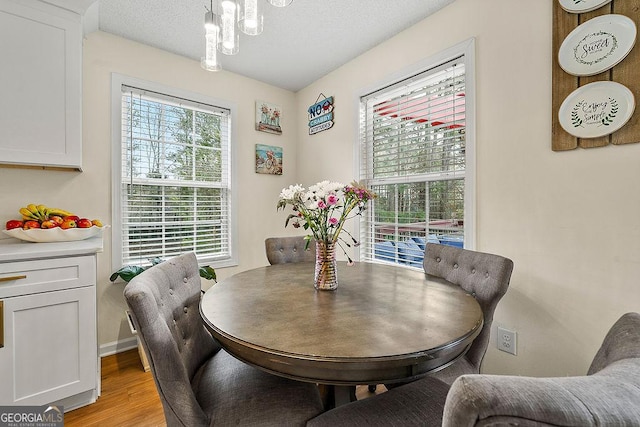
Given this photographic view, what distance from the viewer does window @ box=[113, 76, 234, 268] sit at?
248 cm

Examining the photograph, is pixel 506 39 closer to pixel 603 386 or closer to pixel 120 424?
pixel 603 386

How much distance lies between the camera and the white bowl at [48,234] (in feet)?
5.96

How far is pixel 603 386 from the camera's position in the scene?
1.36 ft

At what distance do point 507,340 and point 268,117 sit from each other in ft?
9.71

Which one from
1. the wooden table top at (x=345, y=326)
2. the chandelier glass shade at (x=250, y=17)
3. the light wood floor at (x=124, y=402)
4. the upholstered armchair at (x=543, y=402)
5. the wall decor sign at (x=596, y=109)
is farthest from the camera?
the light wood floor at (x=124, y=402)

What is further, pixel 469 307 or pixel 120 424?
pixel 120 424

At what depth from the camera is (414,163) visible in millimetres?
2328

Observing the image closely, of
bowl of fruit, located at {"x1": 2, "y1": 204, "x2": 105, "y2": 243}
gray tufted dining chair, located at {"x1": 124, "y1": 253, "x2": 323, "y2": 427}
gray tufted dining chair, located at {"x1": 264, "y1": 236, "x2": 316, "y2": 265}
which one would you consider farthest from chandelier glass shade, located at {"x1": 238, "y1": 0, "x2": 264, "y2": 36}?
bowl of fruit, located at {"x1": 2, "y1": 204, "x2": 105, "y2": 243}

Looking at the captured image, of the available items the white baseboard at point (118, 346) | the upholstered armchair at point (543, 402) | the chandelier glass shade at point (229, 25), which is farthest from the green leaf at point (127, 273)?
the upholstered armchair at point (543, 402)

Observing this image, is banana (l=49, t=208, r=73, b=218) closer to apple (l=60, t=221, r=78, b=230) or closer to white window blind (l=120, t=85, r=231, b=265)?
apple (l=60, t=221, r=78, b=230)

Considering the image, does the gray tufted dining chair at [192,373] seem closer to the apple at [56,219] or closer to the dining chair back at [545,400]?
the dining chair back at [545,400]

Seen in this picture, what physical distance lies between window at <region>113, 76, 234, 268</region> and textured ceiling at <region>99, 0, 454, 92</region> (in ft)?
1.46

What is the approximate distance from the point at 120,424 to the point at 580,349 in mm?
2516

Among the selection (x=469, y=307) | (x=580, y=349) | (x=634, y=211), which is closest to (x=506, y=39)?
(x=634, y=211)
